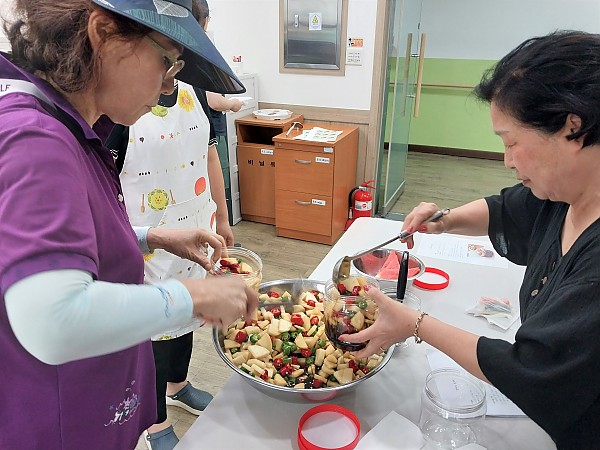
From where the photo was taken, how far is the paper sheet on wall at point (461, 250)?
1644 millimetres

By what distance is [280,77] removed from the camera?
4.03 metres

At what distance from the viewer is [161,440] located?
169 cm

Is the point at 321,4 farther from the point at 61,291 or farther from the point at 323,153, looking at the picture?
the point at 61,291

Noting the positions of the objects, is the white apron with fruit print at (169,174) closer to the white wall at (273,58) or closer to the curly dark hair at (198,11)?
the curly dark hair at (198,11)

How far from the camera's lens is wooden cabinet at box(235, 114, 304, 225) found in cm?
379

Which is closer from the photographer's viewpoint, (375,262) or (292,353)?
(292,353)

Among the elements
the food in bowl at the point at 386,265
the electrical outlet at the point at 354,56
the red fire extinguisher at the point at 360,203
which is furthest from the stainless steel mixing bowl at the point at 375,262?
the electrical outlet at the point at 354,56

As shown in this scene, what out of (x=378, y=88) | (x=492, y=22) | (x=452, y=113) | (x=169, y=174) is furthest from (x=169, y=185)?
(x=492, y=22)

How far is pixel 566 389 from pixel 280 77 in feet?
12.1

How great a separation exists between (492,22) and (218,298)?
592 centimetres

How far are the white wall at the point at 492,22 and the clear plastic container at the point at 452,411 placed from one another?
17.6ft

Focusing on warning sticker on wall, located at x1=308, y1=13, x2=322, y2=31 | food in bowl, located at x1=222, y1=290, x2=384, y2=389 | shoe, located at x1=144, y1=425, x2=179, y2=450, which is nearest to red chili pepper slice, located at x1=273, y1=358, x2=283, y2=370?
food in bowl, located at x1=222, y1=290, x2=384, y2=389

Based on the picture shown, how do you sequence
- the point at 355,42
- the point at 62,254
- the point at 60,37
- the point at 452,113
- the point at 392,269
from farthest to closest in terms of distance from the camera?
the point at 452,113 < the point at 355,42 < the point at 392,269 < the point at 60,37 < the point at 62,254

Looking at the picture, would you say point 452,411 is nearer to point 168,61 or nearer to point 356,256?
point 356,256
